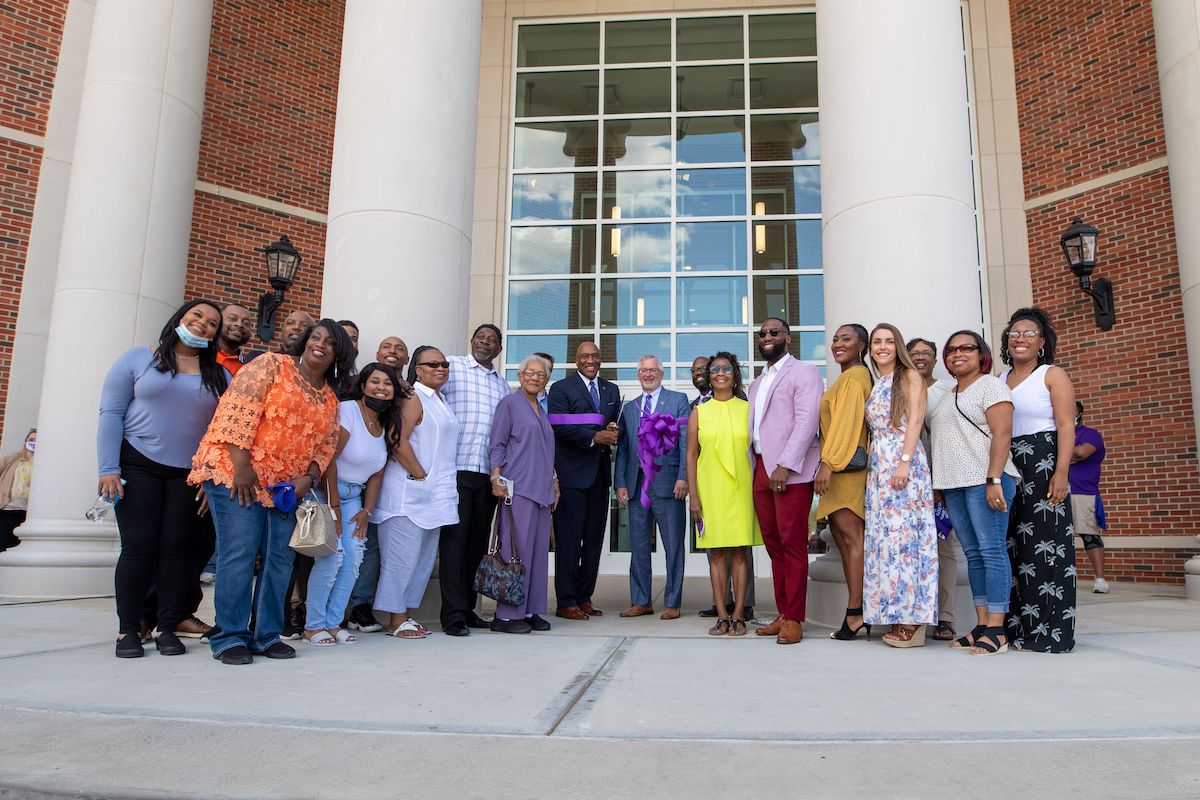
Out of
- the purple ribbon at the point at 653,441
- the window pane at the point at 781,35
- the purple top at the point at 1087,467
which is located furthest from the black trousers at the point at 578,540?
the window pane at the point at 781,35

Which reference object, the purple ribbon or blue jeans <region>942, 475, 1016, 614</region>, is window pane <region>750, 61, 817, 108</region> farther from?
blue jeans <region>942, 475, 1016, 614</region>

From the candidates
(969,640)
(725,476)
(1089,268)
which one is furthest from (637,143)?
(969,640)

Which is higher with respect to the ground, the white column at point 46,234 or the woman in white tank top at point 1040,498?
the white column at point 46,234

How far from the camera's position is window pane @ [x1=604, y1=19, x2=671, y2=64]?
41.0 ft

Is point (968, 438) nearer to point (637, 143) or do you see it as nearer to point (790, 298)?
point (790, 298)

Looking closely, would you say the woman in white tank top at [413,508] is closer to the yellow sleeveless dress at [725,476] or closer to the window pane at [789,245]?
the yellow sleeveless dress at [725,476]

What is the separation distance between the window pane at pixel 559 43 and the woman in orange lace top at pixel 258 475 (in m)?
9.83

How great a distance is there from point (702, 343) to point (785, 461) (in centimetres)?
682

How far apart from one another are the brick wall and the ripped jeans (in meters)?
Result: 8.73

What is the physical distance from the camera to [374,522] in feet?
15.7

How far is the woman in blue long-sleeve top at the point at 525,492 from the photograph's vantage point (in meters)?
5.07

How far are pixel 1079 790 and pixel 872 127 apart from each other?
4570 mm

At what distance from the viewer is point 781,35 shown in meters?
12.2

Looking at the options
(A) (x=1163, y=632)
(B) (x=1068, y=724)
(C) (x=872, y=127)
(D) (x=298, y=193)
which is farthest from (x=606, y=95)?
(B) (x=1068, y=724)
